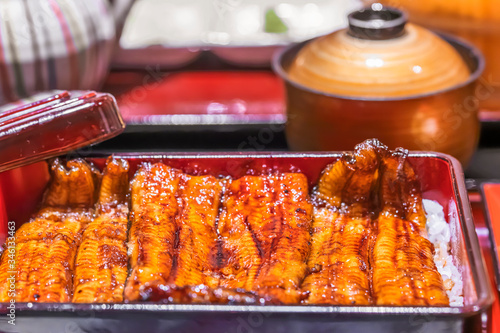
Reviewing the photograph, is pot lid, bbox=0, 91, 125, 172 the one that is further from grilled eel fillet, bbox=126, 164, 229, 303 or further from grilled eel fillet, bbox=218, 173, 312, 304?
grilled eel fillet, bbox=218, 173, 312, 304

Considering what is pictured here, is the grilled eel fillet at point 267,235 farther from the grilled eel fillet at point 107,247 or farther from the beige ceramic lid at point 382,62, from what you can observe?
the beige ceramic lid at point 382,62

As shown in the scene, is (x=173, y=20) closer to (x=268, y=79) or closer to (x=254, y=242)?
(x=268, y=79)

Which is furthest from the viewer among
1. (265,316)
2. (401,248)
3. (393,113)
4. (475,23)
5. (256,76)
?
(256,76)

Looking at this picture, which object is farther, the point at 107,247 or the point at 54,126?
the point at 54,126

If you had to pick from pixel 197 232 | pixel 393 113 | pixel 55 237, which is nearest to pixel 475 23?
pixel 393 113

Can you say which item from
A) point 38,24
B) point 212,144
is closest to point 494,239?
point 212,144

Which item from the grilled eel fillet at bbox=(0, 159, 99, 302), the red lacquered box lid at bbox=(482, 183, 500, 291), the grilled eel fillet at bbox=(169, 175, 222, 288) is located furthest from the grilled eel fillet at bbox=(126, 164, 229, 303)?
the red lacquered box lid at bbox=(482, 183, 500, 291)

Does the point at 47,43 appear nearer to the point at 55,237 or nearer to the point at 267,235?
the point at 55,237
